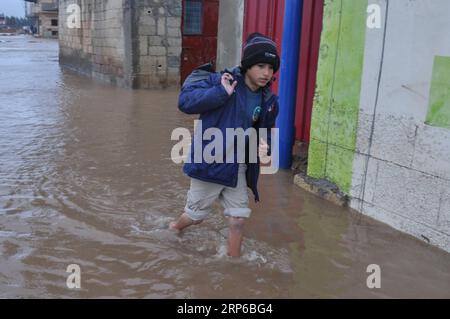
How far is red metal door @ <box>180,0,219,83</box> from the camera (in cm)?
1422

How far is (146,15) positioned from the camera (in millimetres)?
13727

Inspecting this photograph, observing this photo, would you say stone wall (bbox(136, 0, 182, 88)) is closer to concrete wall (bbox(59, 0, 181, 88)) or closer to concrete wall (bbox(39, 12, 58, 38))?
concrete wall (bbox(59, 0, 181, 88))

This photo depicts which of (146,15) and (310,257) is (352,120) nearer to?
(310,257)

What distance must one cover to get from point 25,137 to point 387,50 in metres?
5.61

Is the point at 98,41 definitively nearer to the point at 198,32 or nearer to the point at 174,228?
the point at 198,32

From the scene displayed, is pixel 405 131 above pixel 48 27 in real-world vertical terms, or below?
below

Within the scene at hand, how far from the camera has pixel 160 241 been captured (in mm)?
3920

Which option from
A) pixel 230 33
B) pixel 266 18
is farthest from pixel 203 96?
pixel 230 33

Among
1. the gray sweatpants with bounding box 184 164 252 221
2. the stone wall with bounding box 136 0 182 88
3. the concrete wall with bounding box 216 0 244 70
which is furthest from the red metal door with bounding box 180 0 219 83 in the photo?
the gray sweatpants with bounding box 184 164 252 221

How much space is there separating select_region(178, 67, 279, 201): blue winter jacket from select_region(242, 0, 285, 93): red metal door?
311 centimetres

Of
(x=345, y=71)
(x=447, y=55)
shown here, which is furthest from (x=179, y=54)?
(x=447, y=55)

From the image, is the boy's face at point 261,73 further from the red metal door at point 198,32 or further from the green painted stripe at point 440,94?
the red metal door at point 198,32

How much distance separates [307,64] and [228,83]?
2.78m

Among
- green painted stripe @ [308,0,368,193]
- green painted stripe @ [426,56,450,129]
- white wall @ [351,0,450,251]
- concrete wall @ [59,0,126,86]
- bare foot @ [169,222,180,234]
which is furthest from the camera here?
concrete wall @ [59,0,126,86]
